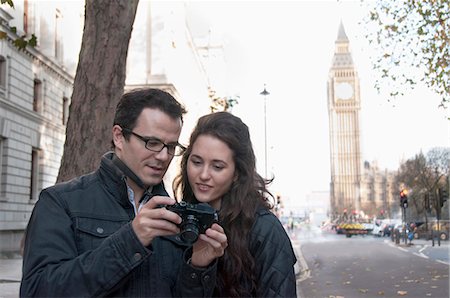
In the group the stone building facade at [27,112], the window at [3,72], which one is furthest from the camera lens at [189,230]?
the window at [3,72]

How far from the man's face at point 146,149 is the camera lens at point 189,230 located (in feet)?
1.36

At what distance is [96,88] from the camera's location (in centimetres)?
625

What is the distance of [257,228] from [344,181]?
541 feet

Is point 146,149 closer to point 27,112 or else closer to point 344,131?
point 27,112

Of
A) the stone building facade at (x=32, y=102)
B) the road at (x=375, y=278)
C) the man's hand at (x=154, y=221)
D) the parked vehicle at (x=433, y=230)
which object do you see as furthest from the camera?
the parked vehicle at (x=433, y=230)

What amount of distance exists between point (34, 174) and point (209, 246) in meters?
28.0

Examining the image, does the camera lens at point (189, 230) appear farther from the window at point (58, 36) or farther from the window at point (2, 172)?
the window at point (58, 36)

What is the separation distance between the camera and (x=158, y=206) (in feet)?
6.65

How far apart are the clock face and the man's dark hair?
566 ft

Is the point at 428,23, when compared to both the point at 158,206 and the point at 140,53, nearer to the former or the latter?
the point at 158,206

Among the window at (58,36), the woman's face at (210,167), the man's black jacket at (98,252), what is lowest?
the man's black jacket at (98,252)

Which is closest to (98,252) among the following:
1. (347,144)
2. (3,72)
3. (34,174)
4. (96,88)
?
(96,88)

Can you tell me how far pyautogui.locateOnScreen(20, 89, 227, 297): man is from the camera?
6.54ft

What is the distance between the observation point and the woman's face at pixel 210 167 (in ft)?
9.09
